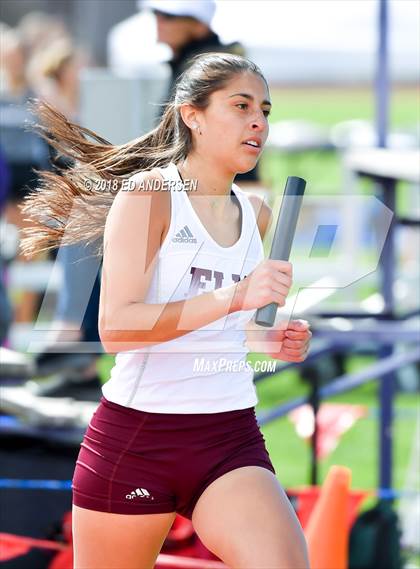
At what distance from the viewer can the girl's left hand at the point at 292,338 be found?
2662mm

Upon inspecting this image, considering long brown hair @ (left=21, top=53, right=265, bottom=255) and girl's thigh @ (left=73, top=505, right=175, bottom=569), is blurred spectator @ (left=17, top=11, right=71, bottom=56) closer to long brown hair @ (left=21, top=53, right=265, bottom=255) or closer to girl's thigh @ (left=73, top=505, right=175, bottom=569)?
long brown hair @ (left=21, top=53, right=265, bottom=255)

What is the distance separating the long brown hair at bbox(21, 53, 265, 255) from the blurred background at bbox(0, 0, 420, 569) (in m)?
0.11

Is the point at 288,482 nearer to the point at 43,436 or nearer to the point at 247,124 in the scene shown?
the point at 43,436

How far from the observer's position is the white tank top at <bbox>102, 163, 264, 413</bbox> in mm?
2627

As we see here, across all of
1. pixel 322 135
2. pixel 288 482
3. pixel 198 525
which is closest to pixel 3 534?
pixel 198 525

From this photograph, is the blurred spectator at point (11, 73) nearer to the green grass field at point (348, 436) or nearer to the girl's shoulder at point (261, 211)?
the green grass field at point (348, 436)

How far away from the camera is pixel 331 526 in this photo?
3.95 meters

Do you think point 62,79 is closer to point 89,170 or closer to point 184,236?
point 89,170

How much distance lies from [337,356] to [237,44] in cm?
409

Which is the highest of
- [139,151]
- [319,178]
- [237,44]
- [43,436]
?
[319,178]

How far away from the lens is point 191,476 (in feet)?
8.77

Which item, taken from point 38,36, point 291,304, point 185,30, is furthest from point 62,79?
point 291,304

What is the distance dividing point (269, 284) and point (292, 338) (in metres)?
0.33

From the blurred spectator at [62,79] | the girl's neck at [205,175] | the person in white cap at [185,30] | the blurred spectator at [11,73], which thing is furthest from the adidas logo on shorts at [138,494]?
the blurred spectator at [11,73]
